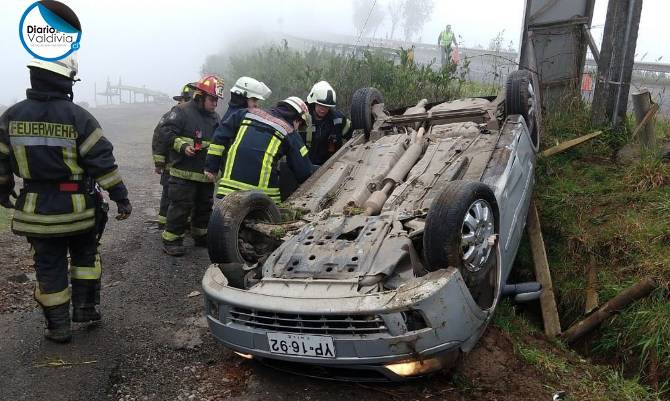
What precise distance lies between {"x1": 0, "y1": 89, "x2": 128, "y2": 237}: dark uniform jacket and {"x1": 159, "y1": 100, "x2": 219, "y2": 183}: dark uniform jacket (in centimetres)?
191

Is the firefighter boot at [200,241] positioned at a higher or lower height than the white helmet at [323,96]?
lower

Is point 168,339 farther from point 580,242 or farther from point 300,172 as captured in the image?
point 580,242

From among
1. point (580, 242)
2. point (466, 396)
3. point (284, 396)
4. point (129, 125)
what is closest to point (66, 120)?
point (284, 396)

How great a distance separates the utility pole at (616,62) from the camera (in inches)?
228

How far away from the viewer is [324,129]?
5.88 meters

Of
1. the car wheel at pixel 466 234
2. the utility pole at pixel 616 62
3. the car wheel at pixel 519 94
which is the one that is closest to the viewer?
the car wheel at pixel 466 234

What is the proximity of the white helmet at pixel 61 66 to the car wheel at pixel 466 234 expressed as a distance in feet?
8.05

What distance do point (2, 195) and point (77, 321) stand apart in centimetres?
98

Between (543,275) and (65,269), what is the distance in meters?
3.53

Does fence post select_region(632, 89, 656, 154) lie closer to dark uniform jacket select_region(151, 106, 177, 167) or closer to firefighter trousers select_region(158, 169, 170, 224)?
dark uniform jacket select_region(151, 106, 177, 167)

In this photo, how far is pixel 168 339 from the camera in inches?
146

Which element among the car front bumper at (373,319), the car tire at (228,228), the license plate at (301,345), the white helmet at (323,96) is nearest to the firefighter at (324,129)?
the white helmet at (323,96)

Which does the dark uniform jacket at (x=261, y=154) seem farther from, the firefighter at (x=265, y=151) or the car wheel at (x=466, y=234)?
the car wheel at (x=466, y=234)

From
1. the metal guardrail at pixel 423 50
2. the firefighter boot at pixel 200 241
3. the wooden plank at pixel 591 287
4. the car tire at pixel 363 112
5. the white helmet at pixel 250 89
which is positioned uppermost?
the metal guardrail at pixel 423 50
